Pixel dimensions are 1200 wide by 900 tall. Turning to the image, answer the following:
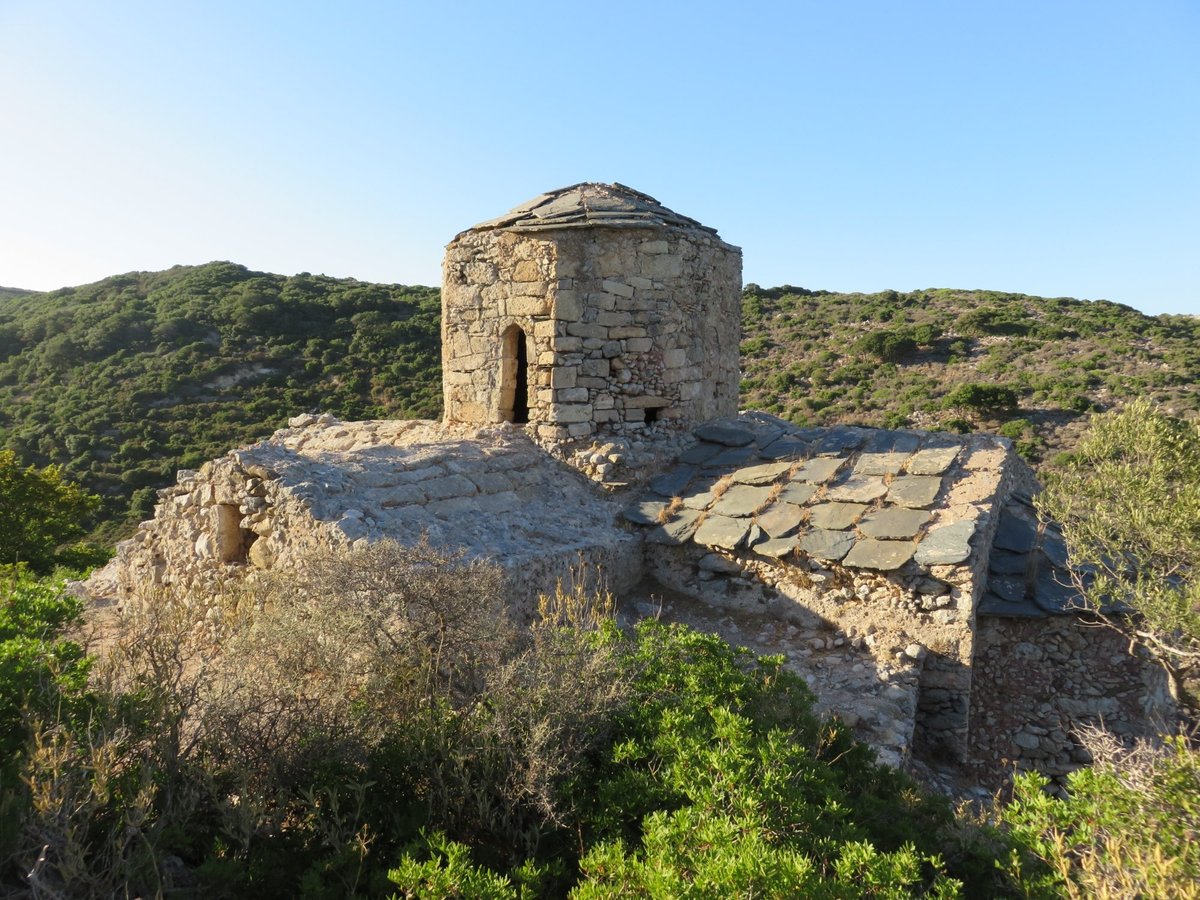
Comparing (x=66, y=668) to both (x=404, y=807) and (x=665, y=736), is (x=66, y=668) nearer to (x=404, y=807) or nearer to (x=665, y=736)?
(x=404, y=807)

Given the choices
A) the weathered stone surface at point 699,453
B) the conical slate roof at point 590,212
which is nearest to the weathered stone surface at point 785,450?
the weathered stone surface at point 699,453

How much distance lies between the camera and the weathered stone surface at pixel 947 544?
570cm

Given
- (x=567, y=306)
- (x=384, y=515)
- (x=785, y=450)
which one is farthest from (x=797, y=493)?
(x=384, y=515)

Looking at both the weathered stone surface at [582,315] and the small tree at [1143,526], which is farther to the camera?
the weathered stone surface at [582,315]

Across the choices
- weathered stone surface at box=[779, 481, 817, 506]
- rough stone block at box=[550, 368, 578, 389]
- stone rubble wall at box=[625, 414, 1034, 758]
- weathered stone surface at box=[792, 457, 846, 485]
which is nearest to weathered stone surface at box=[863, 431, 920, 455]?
stone rubble wall at box=[625, 414, 1034, 758]

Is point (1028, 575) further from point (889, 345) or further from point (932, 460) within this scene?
point (889, 345)

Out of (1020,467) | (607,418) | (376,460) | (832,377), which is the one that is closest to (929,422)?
(832,377)

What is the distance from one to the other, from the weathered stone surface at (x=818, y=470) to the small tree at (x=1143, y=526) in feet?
5.96

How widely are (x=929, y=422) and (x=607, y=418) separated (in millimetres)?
15134

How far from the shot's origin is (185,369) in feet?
79.2

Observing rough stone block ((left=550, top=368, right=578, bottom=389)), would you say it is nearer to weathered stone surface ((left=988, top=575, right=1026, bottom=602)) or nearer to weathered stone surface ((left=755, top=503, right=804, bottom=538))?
weathered stone surface ((left=755, top=503, right=804, bottom=538))

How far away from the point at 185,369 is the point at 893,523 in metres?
24.2

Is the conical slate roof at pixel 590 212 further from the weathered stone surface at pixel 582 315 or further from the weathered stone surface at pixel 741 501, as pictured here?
the weathered stone surface at pixel 741 501

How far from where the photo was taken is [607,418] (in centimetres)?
795
